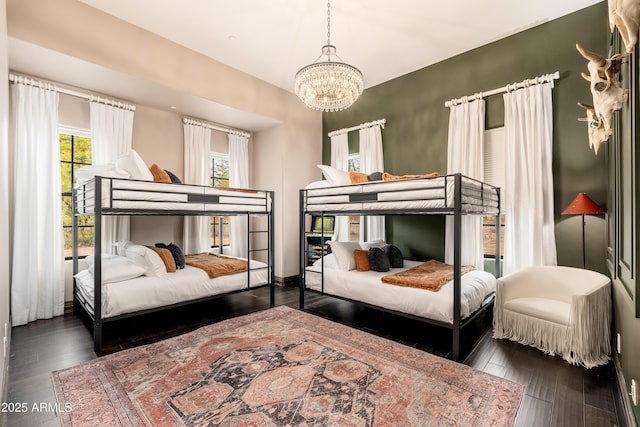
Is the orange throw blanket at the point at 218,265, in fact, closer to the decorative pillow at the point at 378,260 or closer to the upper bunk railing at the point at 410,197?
the upper bunk railing at the point at 410,197

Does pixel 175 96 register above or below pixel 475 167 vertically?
above

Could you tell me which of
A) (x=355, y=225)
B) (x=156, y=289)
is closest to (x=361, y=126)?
(x=355, y=225)

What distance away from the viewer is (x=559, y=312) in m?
2.51

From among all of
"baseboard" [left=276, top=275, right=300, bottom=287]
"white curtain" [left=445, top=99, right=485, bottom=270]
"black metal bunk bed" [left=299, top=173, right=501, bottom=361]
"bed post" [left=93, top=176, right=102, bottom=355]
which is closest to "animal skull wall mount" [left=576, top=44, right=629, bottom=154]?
"black metal bunk bed" [left=299, top=173, right=501, bottom=361]

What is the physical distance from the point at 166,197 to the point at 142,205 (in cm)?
24

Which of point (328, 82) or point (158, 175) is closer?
point (328, 82)

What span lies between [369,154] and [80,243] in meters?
4.28

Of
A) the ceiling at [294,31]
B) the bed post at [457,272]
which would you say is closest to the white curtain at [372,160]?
the ceiling at [294,31]

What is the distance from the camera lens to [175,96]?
13.0 feet

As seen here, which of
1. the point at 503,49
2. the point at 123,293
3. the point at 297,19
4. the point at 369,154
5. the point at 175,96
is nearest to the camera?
the point at 123,293

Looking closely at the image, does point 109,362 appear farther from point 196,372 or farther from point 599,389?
point 599,389

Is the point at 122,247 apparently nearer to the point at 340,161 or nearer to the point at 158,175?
the point at 158,175

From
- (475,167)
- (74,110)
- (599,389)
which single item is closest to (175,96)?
(74,110)

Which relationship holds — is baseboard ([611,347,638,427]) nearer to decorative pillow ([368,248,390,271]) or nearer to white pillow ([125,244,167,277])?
decorative pillow ([368,248,390,271])
